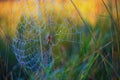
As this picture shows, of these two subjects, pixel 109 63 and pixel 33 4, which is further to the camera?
pixel 33 4

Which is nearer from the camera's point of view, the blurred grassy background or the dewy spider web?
the blurred grassy background

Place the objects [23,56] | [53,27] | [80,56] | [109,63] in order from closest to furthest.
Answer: [109,63] → [80,56] → [53,27] → [23,56]

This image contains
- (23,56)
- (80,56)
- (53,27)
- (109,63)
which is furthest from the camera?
(23,56)

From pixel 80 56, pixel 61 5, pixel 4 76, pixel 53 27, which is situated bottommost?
pixel 4 76

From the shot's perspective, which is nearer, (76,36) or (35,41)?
(76,36)

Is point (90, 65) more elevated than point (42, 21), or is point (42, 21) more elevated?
point (42, 21)

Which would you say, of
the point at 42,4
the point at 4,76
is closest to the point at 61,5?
the point at 42,4

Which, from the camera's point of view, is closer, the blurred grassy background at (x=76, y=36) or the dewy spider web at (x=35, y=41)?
the blurred grassy background at (x=76, y=36)

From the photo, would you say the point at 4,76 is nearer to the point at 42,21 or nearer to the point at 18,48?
the point at 18,48
